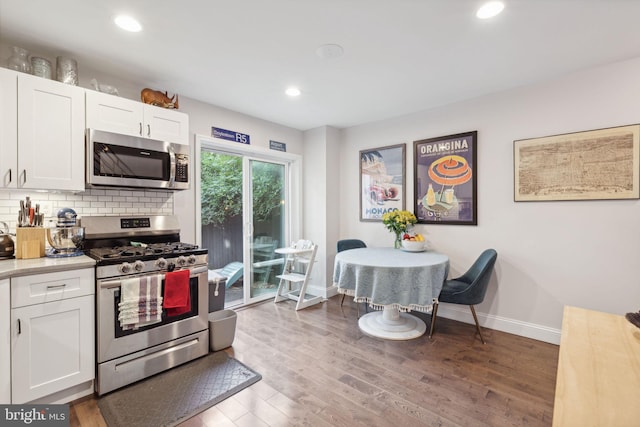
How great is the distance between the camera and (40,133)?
210 cm

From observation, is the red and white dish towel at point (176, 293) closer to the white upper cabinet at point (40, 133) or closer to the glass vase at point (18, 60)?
the white upper cabinet at point (40, 133)

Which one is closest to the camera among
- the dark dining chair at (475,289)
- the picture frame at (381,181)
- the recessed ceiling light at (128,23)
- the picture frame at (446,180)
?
the recessed ceiling light at (128,23)

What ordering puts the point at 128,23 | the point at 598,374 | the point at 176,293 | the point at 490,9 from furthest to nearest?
1. the point at 176,293
2. the point at 128,23
3. the point at 490,9
4. the point at 598,374

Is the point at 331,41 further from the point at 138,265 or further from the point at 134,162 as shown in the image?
the point at 138,265

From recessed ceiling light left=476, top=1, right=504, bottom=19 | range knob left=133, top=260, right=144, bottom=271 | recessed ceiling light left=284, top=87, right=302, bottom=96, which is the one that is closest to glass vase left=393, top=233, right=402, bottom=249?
recessed ceiling light left=284, top=87, right=302, bottom=96

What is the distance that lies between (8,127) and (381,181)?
3.63 meters

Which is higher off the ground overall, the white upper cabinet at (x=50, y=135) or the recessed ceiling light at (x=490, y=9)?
the recessed ceiling light at (x=490, y=9)

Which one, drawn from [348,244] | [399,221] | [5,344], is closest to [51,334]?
[5,344]

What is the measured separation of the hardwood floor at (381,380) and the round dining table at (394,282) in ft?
0.79

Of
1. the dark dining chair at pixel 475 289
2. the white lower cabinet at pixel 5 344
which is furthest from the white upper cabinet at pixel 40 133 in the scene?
the dark dining chair at pixel 475 289

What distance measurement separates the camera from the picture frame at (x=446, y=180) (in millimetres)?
3299

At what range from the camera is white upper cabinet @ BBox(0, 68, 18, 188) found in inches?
77.0

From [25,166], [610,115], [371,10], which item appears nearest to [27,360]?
[25,166]

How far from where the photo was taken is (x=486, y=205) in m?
3.22
